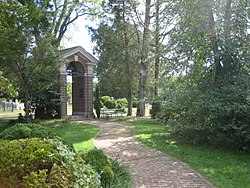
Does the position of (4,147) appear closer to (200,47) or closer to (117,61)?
(200,47)

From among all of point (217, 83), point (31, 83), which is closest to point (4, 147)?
point (217, 83)

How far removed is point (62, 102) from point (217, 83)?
12610mm

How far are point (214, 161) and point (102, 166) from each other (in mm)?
3495

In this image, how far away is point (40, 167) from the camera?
2527mm

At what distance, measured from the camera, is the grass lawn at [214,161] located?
17.1ft

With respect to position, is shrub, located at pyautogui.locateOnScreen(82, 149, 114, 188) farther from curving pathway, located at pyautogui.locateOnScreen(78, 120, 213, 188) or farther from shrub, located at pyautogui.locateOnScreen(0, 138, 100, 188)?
shrub, located at pyautogui.locateOnScreen(0, 138, 100, 188)

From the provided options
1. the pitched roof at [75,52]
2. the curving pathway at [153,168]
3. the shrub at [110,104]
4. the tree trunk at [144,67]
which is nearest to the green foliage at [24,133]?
the curving pathway at [153,168]

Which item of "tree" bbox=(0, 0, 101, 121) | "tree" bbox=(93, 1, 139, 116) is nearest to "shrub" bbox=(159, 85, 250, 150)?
"tree" bbox=(0, 0, 101, 121)

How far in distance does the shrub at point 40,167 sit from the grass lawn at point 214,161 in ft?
11.1

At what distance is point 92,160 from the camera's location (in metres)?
4.51

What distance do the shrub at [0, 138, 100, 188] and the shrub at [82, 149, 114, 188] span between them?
1489 millimetres

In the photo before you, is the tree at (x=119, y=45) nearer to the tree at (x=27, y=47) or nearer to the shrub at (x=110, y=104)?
the tree at (x=27, y=47)

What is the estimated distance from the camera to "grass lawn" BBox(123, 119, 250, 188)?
17.1 feet

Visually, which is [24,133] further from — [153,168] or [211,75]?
[211,75]
